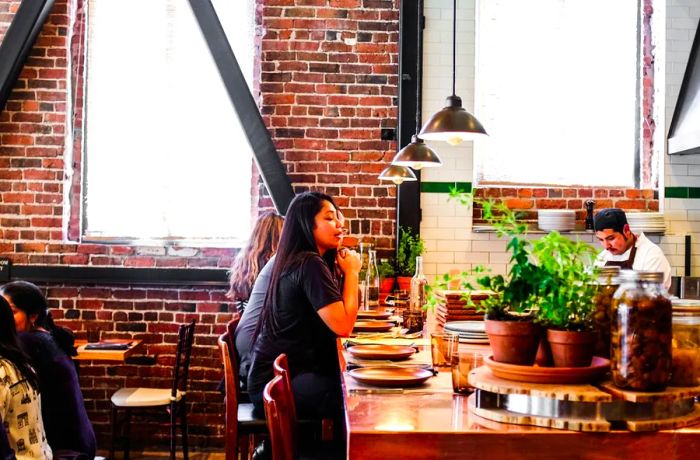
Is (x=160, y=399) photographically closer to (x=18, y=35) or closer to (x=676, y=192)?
(x=18, y=35)

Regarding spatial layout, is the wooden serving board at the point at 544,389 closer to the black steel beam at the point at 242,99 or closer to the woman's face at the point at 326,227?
the woman's face at the point at 326,227

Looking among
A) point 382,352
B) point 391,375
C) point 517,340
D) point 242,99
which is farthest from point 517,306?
point 242,99

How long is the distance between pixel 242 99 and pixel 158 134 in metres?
0.85

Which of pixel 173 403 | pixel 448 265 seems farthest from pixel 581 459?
pixel 448 265

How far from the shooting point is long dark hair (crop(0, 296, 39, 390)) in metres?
2.70

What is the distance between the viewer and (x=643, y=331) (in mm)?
1739

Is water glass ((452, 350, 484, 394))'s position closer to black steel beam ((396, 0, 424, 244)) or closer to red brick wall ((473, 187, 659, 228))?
black steel beam ((396, 0, 424, 244))

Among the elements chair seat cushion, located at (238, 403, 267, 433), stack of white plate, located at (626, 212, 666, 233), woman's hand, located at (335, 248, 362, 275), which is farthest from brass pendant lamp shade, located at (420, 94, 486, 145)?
stack of white plate, located at (626, 212, 666, 233)

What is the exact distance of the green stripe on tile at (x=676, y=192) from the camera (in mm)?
6102

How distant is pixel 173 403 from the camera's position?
4.94 meters

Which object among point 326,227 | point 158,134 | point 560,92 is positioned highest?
point 560,92

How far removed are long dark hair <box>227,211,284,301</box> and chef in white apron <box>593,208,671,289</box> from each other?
6.62 ft

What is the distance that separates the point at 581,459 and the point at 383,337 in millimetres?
1779

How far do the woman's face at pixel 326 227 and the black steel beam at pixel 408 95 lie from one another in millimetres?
2340
